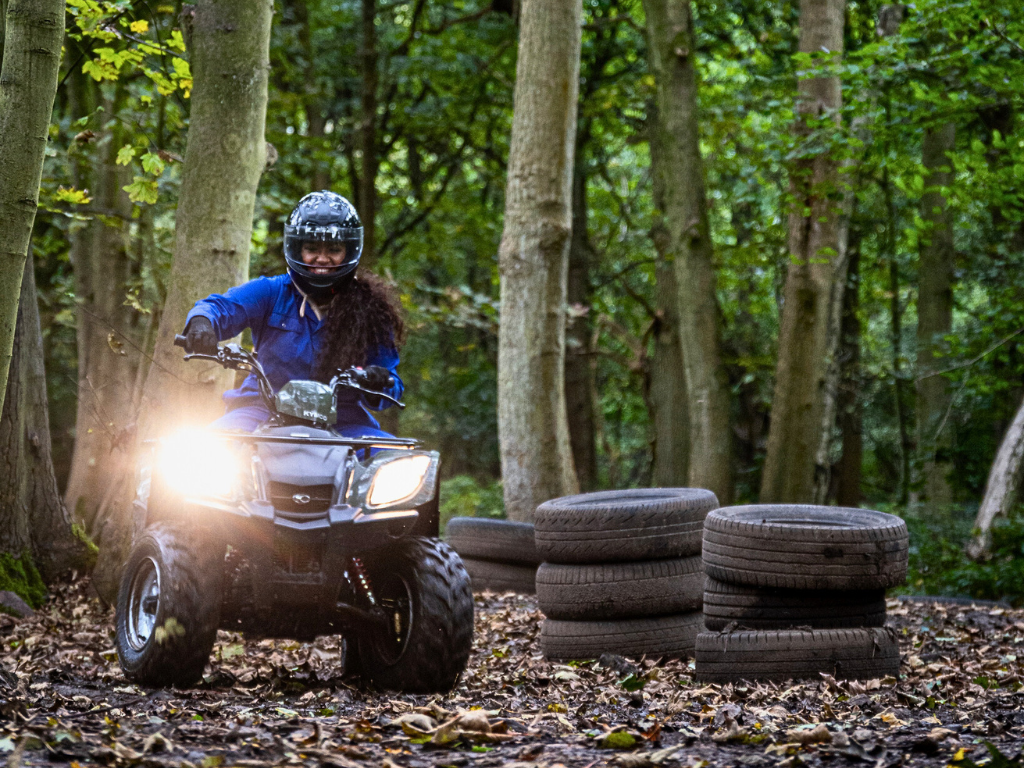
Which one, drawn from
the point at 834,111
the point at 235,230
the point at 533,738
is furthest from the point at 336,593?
the point at 834,111

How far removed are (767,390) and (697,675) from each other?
13.5 metres

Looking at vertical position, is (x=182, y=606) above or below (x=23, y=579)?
above

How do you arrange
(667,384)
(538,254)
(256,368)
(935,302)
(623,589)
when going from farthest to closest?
(935,302), (667,384), (538,254), (623,589), (256,368)

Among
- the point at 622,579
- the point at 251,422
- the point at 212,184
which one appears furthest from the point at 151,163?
the point at 622,579

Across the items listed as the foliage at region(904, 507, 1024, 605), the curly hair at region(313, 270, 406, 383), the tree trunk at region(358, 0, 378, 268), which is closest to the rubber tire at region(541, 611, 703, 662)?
the curly hair at region(313, 270, 406, 383)

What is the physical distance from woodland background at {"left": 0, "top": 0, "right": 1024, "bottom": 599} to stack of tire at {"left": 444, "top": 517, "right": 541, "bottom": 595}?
2.76m

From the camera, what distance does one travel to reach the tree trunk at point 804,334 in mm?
10641

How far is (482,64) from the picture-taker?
18172 mm

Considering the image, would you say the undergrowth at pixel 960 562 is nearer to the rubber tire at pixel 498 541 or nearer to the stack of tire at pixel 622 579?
the rubber tire at pixel 498 541

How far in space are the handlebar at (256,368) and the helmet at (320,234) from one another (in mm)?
540

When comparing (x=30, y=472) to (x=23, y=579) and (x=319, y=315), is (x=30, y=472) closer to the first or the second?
(x=23, y=579)

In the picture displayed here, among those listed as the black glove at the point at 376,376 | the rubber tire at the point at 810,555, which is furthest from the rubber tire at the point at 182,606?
the rubber tire at the point at 810,555

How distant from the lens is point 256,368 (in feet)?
16.1

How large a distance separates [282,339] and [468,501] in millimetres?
12039
